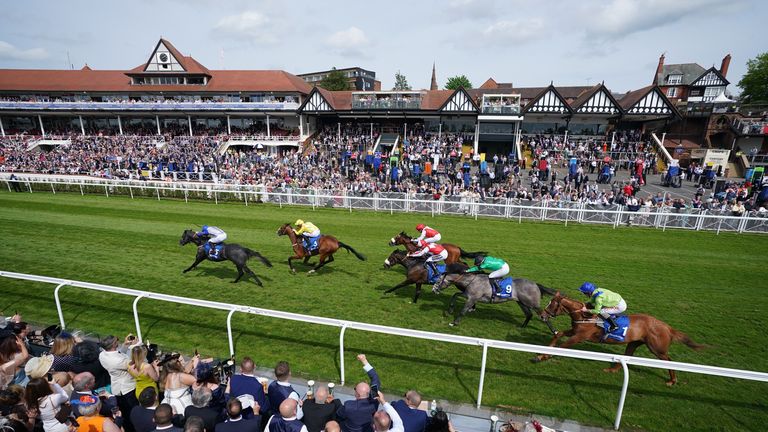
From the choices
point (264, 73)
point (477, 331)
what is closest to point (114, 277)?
point (477, 331)

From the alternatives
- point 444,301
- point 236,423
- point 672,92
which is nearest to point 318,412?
point 236,423

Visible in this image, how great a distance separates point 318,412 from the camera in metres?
3.67

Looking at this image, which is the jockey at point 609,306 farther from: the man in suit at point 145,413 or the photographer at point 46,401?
the photographer at point 46,401

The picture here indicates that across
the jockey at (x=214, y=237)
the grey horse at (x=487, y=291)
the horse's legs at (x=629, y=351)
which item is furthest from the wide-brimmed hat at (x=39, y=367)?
the horse's legs at (x=629, y=351)

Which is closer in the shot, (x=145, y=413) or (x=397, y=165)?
(x=145, y=413)

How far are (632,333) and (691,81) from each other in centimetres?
6235

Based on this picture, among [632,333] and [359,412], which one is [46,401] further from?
[632,333]

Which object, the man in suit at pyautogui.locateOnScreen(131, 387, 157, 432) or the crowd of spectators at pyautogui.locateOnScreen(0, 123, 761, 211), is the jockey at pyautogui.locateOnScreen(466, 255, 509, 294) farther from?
the crowd of spectators at pyautogui.locateOnScreen(0, 123, 761, 211)

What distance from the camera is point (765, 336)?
7.04 m

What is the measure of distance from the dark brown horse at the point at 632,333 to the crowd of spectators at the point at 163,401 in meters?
3.40

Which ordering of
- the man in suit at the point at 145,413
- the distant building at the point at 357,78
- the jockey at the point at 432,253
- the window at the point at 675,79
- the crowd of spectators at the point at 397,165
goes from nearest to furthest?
the man in suit at the point at 145,413 → the jockey at the point at 432,253 → the crowd of spectators at the point at 397,165 → the window at the point at 675,79 → the distant building at the point at 357,78

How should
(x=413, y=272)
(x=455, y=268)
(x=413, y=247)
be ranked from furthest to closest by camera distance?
1. (x=413, y=247)
2. (x=413, y=272)
3. (x=455, y=268)

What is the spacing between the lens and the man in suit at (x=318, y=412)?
3617 mm

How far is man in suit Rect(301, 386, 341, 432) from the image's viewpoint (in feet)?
11.9
